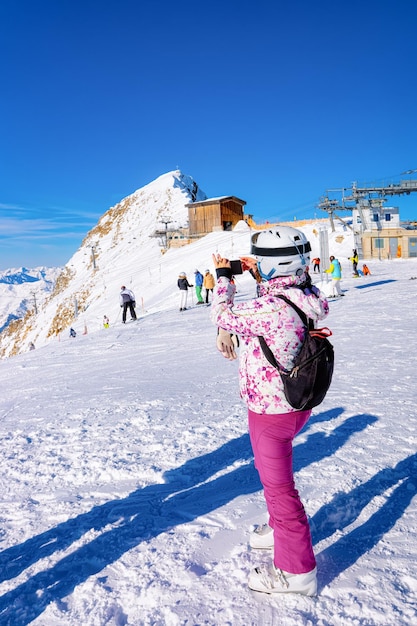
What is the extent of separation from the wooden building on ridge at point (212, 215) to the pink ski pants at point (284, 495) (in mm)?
50589

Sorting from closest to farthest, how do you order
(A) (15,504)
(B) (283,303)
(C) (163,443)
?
(B) (283,303) < (A) (15,504) < (C) (163,443)

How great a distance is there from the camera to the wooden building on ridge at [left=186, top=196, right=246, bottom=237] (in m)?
52.6

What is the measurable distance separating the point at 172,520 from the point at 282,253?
2.37 meters

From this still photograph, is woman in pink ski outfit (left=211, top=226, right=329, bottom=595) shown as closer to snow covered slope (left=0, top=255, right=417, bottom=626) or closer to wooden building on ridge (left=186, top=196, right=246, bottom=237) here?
snow covered slope (left=0, top=255, right=417, bottom=626)

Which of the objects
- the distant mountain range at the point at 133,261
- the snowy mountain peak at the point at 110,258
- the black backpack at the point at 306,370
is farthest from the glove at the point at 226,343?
the snowy mountain peak at the point at 110,258

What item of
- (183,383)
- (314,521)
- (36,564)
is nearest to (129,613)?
(36,564)

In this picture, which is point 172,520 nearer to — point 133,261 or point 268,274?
point 268,274

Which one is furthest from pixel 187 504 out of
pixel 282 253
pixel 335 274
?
pixel 335 274

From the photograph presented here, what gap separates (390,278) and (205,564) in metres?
24.0

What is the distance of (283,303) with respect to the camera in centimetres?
235

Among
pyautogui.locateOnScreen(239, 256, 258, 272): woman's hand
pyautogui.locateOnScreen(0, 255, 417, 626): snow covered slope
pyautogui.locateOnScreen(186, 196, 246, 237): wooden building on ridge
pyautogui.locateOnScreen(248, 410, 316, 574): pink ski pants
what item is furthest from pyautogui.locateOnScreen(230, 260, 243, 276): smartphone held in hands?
pyautogui.locateOnScreen(186, 196, 246, 237): wooden building on ridge

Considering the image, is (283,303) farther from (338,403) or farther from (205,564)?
(338,403)

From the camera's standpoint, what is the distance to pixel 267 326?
7.68ft

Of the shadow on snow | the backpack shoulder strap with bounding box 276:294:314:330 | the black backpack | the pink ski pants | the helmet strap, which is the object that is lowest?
the shadow on snow
